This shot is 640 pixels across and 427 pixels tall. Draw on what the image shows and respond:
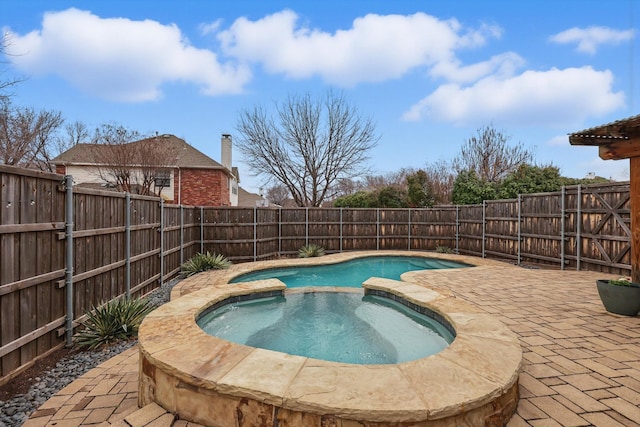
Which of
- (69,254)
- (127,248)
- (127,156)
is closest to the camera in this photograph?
(69,254)

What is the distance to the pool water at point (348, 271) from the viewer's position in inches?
331

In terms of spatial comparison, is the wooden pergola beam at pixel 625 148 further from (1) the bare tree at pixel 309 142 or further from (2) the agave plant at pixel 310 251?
(1) the bare tree at pixel 309 142

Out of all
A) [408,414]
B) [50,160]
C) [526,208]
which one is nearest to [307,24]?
[526,208]

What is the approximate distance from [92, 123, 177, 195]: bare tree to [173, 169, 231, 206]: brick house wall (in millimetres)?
2659

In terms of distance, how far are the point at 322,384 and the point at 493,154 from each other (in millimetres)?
22531

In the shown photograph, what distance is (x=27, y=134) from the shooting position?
1420 cm

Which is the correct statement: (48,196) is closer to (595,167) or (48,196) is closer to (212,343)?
(212,343)

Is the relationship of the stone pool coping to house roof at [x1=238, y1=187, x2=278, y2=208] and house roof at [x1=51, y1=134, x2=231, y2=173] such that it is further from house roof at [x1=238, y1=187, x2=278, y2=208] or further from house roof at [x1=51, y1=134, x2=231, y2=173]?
house roof at [x1=238, y1=187, x2=278, y2=208]

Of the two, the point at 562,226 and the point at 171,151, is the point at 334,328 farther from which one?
the point at 171,151

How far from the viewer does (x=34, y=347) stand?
130 inches

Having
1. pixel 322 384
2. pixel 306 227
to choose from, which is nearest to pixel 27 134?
pixel 306 227

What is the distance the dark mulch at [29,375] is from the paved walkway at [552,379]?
38 centimetres

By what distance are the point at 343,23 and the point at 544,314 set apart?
31.0 feet

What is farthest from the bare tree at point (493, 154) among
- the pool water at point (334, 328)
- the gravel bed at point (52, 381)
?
the gravel bed at point (52, 381)
